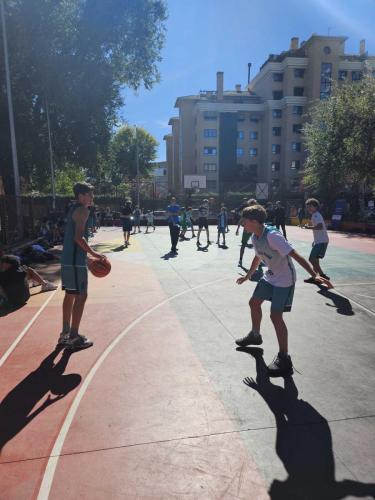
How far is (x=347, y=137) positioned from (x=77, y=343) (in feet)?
88.4

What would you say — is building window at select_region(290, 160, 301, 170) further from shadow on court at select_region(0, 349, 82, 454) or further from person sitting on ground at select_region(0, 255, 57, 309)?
shadow on court at select_region(0, 349, 82, 454)

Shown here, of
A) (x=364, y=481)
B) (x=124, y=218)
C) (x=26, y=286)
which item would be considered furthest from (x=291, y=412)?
(x=124, y=218)

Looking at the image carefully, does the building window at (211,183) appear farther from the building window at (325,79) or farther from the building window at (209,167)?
the building window at (325,79)

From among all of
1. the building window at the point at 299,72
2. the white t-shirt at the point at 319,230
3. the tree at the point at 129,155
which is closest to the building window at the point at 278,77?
the building window at the point at 299,72

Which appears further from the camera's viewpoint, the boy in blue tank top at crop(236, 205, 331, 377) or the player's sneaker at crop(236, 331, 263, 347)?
the player's sneaker at crop(236, 331, 263, 347)

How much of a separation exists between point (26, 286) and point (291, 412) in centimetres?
555

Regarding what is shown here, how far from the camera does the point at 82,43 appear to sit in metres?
19.6

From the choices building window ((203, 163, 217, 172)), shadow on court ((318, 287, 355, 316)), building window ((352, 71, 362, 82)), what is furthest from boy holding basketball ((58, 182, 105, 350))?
building window ((352, 71, 362, 82))

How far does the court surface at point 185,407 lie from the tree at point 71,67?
16951mm

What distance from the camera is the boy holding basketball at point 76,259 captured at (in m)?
4.67

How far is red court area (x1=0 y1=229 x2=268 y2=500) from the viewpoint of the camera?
257 centimetres

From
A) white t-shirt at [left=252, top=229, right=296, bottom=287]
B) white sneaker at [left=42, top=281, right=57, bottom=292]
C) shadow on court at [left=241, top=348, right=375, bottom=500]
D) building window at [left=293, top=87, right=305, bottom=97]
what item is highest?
building window at [left=293, top=87, right=305, bottom=97]

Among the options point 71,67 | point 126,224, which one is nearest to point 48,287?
point 126,224

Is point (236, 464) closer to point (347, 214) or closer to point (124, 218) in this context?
point (124, 218)
